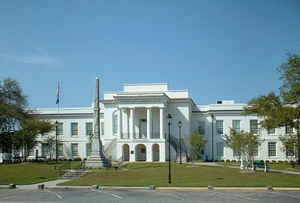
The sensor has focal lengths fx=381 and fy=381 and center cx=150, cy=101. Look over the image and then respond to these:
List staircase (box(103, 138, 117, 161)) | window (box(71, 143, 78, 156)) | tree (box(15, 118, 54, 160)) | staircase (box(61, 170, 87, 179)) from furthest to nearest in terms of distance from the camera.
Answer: window (box(71, 143, 78, 156)) → staircase (box(103, 138, 117, 161)) → tree (box(15, 118, 54, 160)) → staircase (box(61, 170, 87, 179))

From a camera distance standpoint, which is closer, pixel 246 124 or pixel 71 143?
pixel 246 124

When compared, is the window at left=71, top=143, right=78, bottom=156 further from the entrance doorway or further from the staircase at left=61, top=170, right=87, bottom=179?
the staircase at left=61, top=170, right=87, bottom=179

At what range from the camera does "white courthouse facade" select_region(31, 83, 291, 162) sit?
54.5m

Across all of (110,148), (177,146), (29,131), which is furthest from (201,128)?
(29,131)

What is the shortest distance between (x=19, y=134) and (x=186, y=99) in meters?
24.7

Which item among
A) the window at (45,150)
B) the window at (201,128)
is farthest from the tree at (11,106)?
the window at (201,128)

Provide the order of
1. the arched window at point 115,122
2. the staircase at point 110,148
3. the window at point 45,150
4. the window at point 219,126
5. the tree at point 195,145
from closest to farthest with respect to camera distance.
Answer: the tree at point 195,145, the staircase at point 110,148, the arched window at point 115,122, the window at point 219,126, the window at point 45,150

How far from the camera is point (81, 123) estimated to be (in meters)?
65.1

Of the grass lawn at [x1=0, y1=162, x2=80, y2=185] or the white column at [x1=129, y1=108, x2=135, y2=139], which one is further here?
the white column at [x1=129, y1=108, x2=135, y2=139]

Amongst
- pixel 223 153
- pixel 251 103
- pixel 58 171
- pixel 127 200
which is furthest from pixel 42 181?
pixel 223 153

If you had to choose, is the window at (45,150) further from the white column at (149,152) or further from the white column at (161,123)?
the white column at (161,123)

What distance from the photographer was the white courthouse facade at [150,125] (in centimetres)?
5447

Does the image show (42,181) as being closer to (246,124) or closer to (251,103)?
(251,103)

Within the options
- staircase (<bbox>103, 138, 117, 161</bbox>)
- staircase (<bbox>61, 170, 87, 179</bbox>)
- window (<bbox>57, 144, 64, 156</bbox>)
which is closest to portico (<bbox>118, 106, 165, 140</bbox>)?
staircase (<bbox>103, 138, 117, 161</bbox>)
